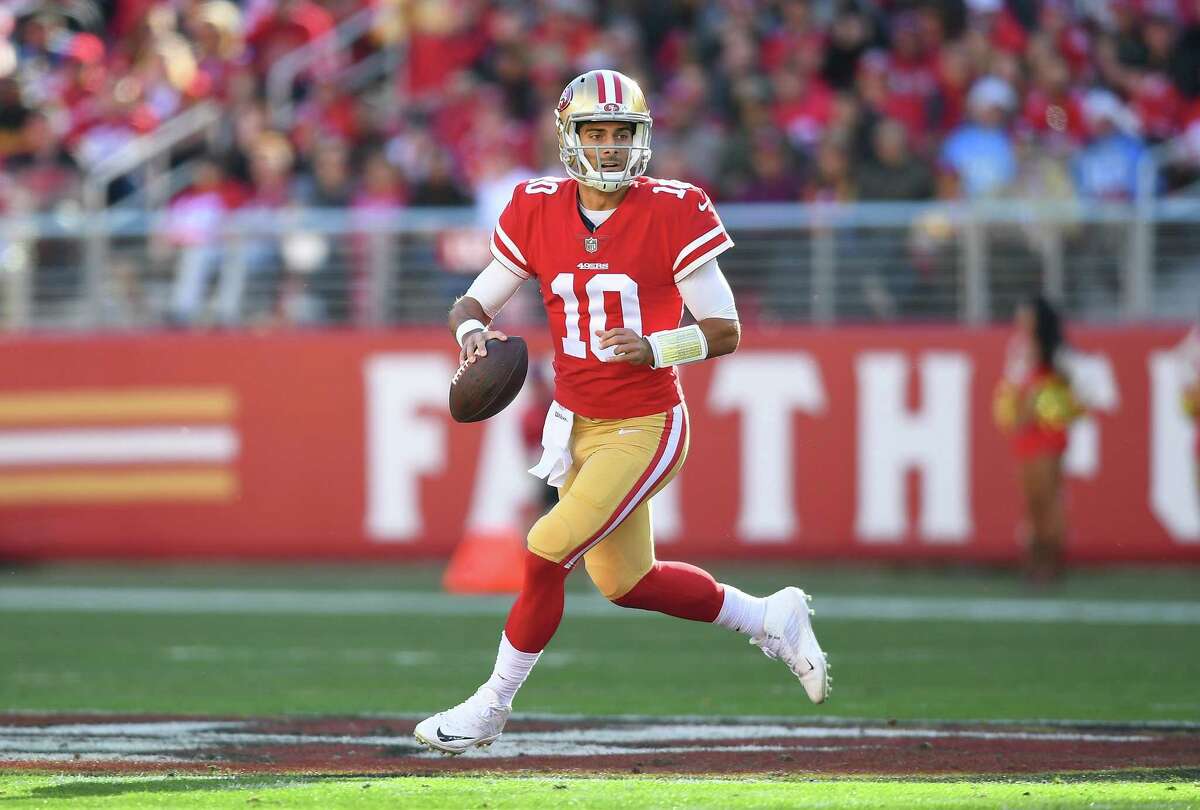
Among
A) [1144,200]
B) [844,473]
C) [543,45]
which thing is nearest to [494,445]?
[844,473]

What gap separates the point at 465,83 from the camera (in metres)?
15.8

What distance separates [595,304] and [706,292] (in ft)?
1.16

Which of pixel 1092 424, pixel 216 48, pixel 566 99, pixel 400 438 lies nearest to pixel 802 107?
pixel 1092 424

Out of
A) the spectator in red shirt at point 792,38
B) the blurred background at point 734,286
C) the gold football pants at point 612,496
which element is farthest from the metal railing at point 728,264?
the gold football pants at point 612,496

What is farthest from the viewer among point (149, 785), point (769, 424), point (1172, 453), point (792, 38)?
point (792, 38)

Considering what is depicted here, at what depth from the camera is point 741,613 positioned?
6.52 m

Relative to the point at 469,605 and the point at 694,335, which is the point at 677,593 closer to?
the point at 694,335

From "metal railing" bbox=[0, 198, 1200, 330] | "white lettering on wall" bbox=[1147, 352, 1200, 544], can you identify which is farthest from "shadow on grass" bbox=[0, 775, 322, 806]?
"white lettering on wall" bbox=[1147, 352, 1200, 544]

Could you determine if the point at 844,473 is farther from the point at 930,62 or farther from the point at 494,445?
the point at 930,62

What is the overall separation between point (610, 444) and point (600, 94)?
1.10 meters

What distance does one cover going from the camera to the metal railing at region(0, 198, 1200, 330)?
13250 mm

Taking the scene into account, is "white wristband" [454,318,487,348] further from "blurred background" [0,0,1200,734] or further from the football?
"blurred background" [0,0,1200,734]

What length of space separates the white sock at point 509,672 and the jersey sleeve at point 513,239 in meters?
1.20

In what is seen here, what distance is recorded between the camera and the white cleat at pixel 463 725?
240 inches
